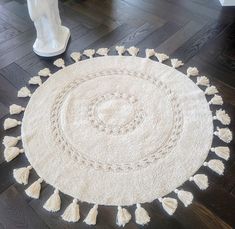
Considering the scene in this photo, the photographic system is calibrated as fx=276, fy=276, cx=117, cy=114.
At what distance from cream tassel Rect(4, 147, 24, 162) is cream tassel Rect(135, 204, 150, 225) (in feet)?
1.69

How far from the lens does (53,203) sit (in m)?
0.96

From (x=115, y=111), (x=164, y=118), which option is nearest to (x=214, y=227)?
(x=164, y=118)

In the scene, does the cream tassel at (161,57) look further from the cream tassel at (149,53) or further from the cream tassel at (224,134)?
the cream tassel at (224,134)

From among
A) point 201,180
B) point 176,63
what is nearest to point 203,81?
point 176,63

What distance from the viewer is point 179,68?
1.46 m

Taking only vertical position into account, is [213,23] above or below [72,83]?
above

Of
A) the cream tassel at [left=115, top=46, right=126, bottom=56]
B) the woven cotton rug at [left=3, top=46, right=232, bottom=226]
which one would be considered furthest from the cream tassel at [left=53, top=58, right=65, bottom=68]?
the cream tassel at [left=115, top=46, right=126, bottom=56]

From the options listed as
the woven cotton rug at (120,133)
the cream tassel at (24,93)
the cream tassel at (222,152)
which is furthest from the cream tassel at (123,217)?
the cream tassel at (24,93)

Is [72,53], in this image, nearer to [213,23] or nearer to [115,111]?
[115,111]

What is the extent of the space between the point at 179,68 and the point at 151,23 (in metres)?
0.45

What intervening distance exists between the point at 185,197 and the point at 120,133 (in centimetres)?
36

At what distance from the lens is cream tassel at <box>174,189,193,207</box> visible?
3.17 ft

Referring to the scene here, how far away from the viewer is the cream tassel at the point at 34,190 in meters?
0.99

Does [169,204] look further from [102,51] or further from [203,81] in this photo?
[102,51]
